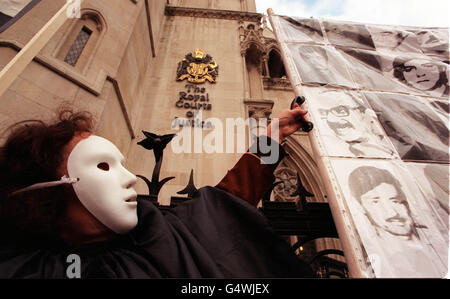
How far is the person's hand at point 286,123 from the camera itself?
1547 mm

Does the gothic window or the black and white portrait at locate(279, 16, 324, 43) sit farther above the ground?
the gothic window

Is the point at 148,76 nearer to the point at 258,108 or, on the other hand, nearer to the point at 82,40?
the point at 82,40

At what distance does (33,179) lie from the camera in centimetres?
104

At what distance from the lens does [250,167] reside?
4.80ft

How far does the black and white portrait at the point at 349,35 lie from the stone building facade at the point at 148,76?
122 inches

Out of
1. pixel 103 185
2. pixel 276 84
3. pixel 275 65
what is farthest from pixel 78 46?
pixel 275 65

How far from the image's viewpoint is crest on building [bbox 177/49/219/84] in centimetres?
641

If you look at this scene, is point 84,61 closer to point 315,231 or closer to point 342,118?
point 342,118

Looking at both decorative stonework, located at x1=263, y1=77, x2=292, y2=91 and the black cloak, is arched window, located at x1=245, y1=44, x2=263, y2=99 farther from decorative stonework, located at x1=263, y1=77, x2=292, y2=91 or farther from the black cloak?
the black cloak

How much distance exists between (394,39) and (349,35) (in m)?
0.71

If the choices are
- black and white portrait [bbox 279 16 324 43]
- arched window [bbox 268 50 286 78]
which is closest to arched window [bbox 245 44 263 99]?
arched window [bbox 268 50 286 78]

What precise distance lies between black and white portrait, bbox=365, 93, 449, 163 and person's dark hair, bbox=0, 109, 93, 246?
2769mm

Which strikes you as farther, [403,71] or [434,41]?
[434,41]

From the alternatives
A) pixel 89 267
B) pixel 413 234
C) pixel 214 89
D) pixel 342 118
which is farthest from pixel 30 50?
pixel 214 89
